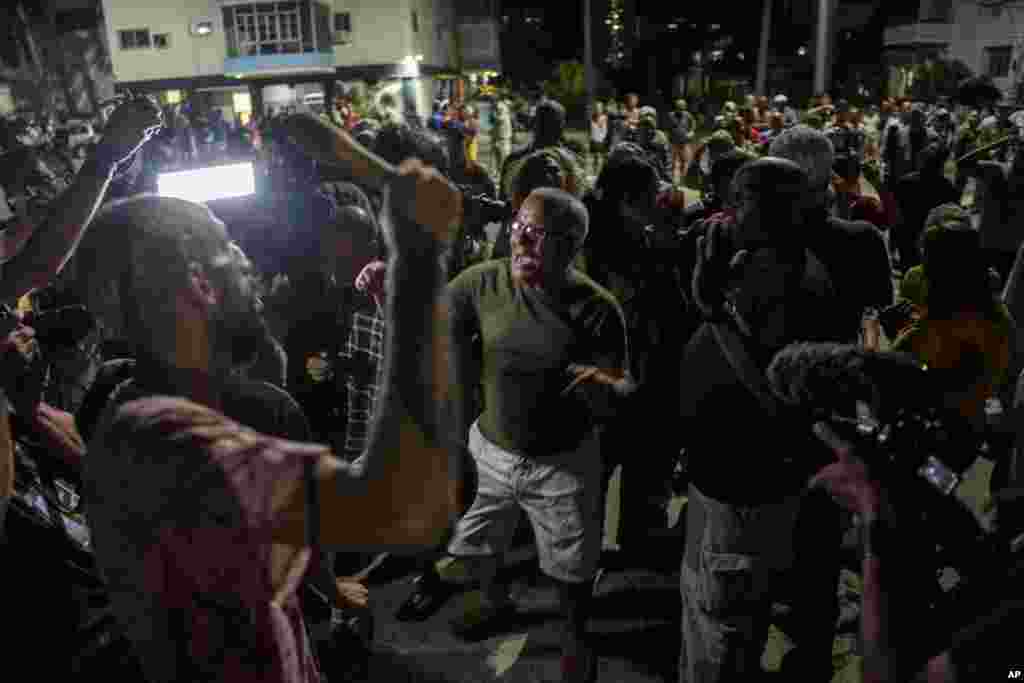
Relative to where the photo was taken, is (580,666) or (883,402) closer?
(883,402)

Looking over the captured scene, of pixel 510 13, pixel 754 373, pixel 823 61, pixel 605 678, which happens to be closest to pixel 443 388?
pixel 754 373

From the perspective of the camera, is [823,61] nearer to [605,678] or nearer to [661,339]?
[661,339]

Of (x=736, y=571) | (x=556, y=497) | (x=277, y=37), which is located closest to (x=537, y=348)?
(x=556, y=497)

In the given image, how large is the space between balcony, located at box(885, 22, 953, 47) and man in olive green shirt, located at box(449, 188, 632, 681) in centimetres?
4347

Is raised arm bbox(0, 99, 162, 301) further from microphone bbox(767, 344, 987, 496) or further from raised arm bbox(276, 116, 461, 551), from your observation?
microphone bbox(767, 344, 987, 496)

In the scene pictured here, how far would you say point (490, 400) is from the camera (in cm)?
331

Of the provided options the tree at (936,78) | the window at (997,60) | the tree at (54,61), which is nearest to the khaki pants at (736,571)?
the tree at (936,78)

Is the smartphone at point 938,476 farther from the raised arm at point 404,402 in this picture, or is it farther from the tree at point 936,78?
the tree at point 936,78

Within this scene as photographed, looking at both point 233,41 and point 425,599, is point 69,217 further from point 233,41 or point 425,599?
point 233,41

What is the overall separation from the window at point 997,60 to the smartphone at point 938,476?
41.9m

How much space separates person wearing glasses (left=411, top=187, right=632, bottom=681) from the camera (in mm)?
3129

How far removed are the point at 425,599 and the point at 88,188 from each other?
2.68 metres

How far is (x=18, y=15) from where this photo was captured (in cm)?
5084

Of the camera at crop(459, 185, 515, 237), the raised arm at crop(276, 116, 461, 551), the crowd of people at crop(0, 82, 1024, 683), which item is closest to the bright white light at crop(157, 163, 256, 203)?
the crowd of people at crop(0, 82, 1024, 683)
